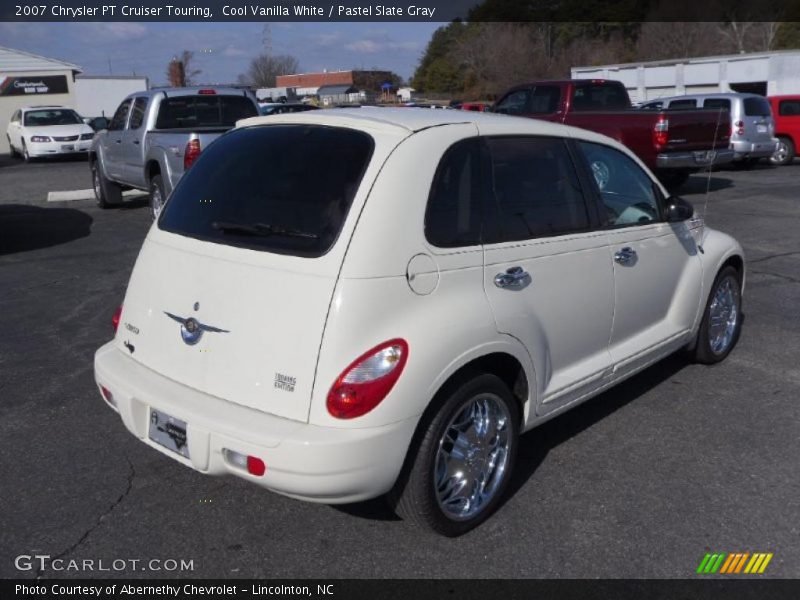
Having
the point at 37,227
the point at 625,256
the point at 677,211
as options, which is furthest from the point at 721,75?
the point at 625,256

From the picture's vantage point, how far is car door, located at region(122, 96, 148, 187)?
456 inches

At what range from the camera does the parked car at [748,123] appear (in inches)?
704

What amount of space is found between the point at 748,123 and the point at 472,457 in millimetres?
16892

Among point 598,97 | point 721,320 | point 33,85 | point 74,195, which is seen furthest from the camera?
point 33,85

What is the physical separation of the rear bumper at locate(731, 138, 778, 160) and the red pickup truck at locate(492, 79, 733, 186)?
3.42 m

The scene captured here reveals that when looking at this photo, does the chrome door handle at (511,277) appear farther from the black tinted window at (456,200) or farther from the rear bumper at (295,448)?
the rear bumper at (295,448)

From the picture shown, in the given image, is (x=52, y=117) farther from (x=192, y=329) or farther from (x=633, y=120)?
(x=192, y=329)

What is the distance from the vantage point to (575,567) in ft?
10.9

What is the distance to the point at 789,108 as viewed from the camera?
1983cm

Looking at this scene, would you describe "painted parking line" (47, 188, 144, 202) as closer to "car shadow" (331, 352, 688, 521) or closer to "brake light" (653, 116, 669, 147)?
"brake light" (653, 116, 669, 147)

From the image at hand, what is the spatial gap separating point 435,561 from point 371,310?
1.11 metres

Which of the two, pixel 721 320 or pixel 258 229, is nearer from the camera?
pixel 258 229

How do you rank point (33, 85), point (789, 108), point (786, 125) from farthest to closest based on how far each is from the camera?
point (33, 85), point (786, 125), point (789, 108)

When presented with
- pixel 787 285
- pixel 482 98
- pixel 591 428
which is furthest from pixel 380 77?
pixel 591 428
